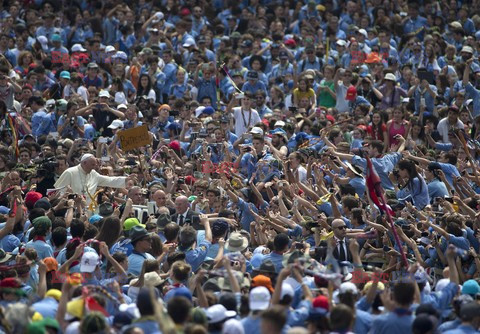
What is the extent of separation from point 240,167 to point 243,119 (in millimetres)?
2595

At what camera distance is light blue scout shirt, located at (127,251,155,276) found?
1124cm

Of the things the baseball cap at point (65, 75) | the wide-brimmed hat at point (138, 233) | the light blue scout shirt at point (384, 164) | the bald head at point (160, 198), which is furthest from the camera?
the baseball cap at point (65, 75)

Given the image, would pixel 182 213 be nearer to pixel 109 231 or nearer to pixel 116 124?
pixel 109 231

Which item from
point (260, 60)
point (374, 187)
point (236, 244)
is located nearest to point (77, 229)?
Answer: point (236, 244)

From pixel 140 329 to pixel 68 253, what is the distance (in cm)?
328

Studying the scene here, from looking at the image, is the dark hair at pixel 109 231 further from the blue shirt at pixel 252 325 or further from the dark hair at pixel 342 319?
the dark hair at pixel 342 319

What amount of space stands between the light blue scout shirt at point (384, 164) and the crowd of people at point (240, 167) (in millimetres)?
32

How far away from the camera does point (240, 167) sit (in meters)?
16.5

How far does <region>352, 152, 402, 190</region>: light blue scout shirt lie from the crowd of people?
0.10ft

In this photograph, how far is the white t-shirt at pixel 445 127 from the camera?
18.4 metres

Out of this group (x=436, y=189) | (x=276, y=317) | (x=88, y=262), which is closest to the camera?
(x=276, y=317)

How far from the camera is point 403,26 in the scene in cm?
2412

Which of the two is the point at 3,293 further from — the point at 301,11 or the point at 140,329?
the point at 301,11

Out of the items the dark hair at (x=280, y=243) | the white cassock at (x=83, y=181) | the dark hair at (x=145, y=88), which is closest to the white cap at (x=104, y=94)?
the dark hair at (x=145, y=88)
